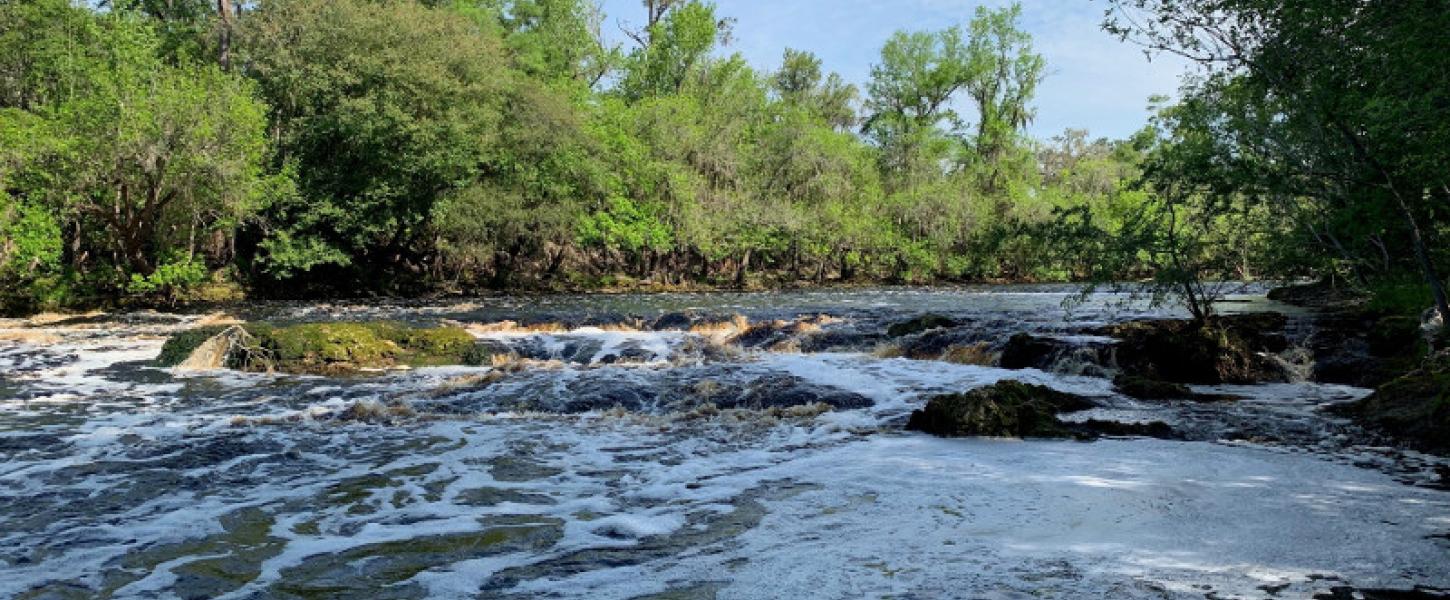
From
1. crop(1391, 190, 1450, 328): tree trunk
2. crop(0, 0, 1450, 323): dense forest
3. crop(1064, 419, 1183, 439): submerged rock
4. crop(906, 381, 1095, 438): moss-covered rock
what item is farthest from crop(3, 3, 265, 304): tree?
crop(1391, 190, 1450, 328): tree trunk

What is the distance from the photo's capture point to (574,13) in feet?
165

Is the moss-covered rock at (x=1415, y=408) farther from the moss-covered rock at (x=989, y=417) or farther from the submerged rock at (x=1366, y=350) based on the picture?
the moss-covered rock at (x=989, y=417)

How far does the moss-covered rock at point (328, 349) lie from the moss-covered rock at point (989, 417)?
9207mm

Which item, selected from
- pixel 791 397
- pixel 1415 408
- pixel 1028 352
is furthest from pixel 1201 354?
pixel 791 397

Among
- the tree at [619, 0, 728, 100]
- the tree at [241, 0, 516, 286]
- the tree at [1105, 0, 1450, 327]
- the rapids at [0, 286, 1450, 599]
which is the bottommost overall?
the rapids at [0, 286, 1450, 599]

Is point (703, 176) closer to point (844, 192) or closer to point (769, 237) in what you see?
point (769, 237)

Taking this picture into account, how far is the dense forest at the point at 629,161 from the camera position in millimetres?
8750

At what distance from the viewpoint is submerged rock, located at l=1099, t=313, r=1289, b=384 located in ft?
40.2

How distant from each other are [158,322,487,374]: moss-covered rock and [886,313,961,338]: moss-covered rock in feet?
27.6

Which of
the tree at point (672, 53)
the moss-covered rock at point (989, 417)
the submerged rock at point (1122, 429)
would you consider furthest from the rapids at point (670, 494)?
the tree at point (672, 53)

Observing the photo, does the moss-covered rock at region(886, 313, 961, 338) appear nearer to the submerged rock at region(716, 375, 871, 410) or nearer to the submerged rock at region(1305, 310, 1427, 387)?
the submerged rock at region(716, 375, 871, 410)

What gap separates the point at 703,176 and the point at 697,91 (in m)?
Result: 7.66

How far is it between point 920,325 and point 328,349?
38.0 feet

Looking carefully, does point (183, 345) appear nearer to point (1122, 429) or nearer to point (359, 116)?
point (1122, 429)
